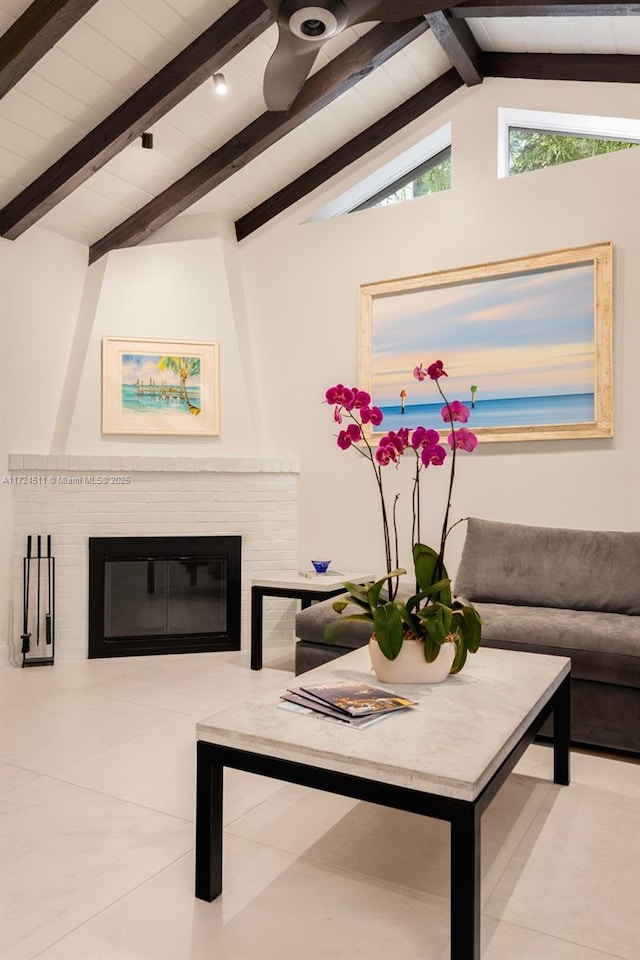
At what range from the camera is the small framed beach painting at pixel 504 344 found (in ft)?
12.3

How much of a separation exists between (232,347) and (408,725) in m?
3.46

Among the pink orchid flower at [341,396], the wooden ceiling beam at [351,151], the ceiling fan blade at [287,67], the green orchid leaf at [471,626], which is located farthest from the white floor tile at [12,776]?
the wooden ceiling beam at [351,151]

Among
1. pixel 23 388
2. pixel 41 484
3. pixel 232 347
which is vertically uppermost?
pixel 232 347

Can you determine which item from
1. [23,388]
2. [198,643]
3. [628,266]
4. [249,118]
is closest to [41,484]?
[23,388]

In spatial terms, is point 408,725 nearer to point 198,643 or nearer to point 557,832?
point 557,832

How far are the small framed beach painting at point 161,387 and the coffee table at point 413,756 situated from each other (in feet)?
9.34

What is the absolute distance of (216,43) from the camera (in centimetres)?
326

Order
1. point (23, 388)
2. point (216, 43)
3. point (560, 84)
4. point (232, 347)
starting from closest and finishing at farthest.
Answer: point (216, 43)
point (560, 84)
point (23, 388)
point (232, 347)

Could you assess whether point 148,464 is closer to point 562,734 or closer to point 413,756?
point 562,734

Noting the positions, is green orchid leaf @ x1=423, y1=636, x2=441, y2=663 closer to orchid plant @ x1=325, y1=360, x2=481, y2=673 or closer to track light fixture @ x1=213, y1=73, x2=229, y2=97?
orchid plant @ x1=325, y1=360, x2=481, y2=673

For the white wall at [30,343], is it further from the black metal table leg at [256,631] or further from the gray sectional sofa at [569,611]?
the gray sectional sofa at [569,611]

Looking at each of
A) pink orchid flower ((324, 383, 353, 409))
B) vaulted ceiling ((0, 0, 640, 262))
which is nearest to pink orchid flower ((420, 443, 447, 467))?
pink orchid flower ((324, 383, 353, 409))

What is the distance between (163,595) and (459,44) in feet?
12.0

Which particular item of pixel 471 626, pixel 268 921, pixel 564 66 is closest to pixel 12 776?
pixel 268 921
